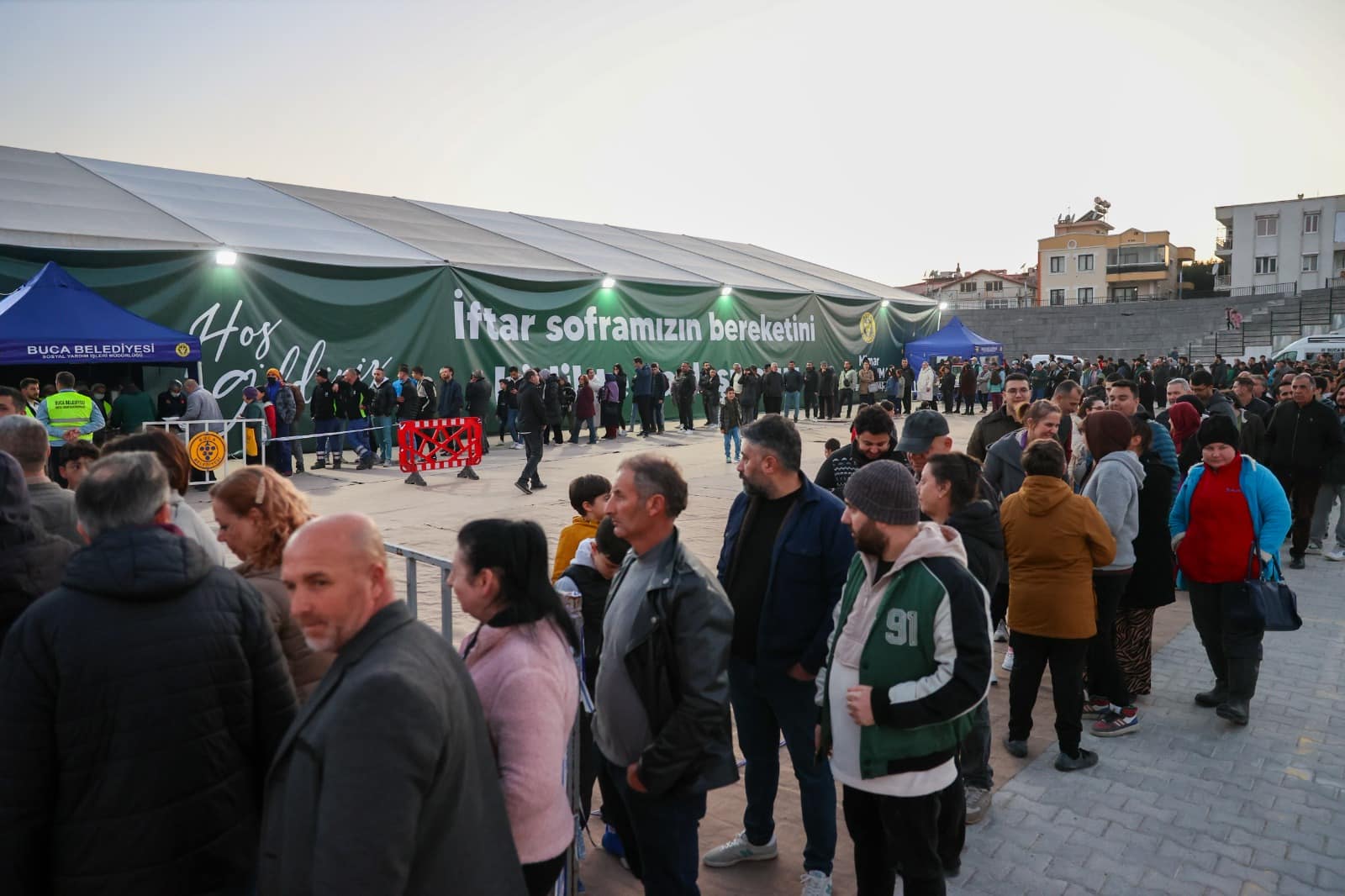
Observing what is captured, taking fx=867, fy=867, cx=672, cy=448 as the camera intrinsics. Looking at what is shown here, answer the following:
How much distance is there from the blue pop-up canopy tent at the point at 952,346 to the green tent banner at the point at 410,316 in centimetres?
568

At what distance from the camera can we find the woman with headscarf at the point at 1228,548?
4.75m

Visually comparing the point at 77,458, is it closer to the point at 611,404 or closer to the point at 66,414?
the point at 66,414

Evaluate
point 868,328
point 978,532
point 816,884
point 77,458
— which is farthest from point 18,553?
point 868,328

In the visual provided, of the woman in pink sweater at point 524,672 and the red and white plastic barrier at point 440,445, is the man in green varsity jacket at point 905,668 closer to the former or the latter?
the woman in pink sweater at point 524,672

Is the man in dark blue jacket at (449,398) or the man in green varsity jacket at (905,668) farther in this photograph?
the man in dark blue jacket at (449,398)

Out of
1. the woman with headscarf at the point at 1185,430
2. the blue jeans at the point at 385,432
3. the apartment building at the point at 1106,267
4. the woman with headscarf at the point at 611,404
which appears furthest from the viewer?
the apartment building at the point at 1106,267

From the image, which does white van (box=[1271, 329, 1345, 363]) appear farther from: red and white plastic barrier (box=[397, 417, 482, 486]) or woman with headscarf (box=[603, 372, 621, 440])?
red and white plastic barrier (box=[397, 417, 482, 486])

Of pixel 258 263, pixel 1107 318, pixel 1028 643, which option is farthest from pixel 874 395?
pixel 1107 318

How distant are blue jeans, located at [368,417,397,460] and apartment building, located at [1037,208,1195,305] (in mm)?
66982

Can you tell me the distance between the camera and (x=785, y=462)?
131 inches

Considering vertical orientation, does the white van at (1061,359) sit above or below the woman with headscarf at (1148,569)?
above

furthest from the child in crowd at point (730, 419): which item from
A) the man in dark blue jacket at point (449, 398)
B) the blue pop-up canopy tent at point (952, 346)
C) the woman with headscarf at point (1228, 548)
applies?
the blue pop-up canopy tent at point (952, 346)

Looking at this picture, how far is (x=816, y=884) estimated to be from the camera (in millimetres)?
3199

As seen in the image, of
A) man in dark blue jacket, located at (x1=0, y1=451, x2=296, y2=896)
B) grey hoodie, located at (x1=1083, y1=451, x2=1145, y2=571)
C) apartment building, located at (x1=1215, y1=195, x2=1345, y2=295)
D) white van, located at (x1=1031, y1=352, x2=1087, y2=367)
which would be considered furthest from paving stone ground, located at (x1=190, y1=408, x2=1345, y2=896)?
apartment building, located at (x1=1215, y1=195, x2=1345, y2=295)
